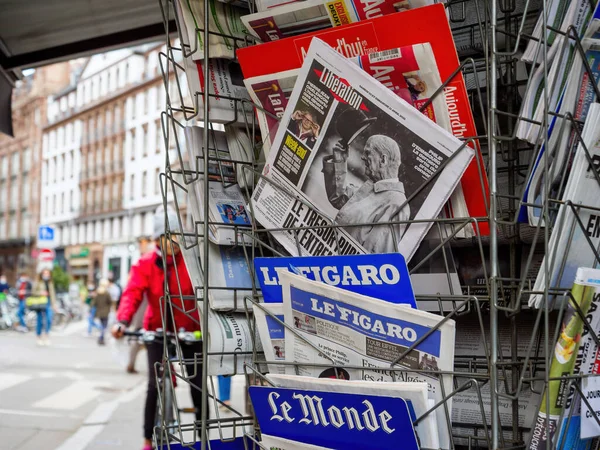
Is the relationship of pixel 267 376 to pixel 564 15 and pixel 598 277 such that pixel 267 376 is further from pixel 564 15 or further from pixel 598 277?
pixel 564 15

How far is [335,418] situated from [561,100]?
659 mm

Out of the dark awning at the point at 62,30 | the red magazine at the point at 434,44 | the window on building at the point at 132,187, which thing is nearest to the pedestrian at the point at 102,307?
the dark awning at the point at 62,30

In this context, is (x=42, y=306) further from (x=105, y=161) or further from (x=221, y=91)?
(x=105, y=161)

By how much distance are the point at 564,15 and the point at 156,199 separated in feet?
135

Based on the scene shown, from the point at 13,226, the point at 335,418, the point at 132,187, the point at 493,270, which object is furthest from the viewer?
the point at 13,226

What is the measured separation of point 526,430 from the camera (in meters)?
1.48

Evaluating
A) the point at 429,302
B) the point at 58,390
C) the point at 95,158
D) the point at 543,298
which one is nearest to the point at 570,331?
the point at 543,298

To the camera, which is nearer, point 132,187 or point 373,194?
point 373,194

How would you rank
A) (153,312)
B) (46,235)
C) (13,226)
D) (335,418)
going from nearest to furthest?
(335,418), (153,312), (46,235), (13,226)

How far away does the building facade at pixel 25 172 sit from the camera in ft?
176

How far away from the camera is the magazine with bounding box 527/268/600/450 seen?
122 cm

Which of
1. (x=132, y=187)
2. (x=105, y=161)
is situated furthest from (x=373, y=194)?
(x=105, y=161)

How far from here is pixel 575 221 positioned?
125 cm

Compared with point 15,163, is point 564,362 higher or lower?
lower
